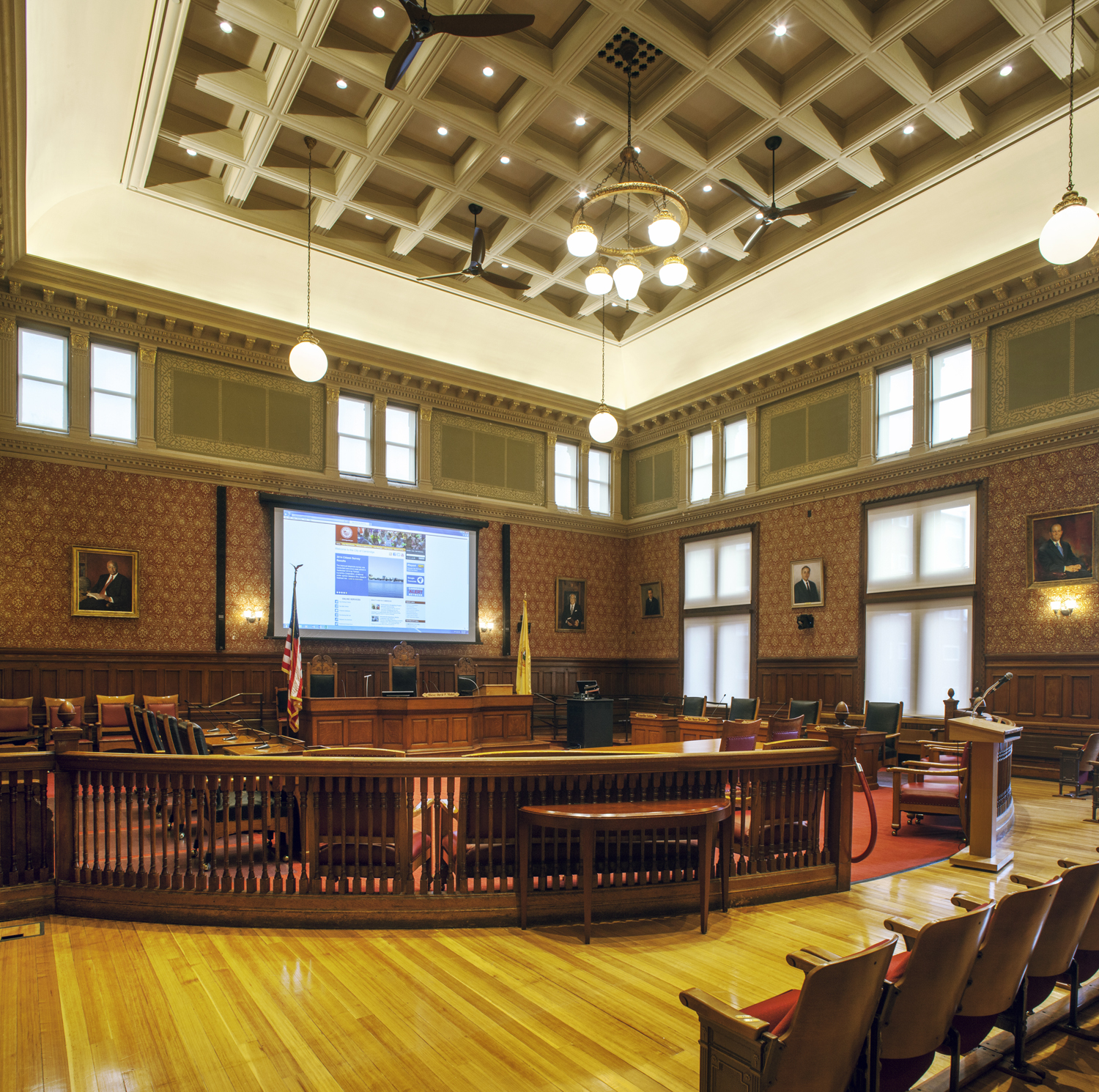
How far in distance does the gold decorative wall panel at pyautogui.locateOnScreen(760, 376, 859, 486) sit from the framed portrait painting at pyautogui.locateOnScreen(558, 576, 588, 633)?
4543mm

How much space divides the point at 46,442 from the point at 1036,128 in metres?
14.1

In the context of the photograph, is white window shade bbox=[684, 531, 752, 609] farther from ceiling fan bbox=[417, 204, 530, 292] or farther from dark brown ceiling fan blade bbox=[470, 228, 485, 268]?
dark brown ceiling fan blade bbox=[470, 228, 485, 268]

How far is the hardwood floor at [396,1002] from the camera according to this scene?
261cm

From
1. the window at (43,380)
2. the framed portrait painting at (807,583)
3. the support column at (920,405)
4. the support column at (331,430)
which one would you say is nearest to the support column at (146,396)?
the window at (43,380)

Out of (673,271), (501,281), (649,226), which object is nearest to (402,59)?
(649,226)

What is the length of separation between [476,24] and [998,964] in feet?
23.0

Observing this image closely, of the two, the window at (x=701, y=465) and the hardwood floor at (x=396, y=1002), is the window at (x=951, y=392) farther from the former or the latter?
the hardwood floor at (x=396, y=1002)

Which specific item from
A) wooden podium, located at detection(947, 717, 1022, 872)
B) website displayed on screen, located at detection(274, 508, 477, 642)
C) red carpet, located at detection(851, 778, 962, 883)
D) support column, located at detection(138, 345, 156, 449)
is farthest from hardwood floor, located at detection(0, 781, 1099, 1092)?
support column, located at detection(138, 345, 156, 449)

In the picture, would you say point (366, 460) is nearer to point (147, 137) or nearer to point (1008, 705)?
point (147, 137)

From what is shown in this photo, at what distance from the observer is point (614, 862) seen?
4.21 m

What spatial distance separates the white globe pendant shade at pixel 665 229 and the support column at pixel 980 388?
6.91 metres

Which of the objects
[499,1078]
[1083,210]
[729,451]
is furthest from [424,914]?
[729,451]

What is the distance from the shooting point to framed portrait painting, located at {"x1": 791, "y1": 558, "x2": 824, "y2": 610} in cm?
1303

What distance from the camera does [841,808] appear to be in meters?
4.75
